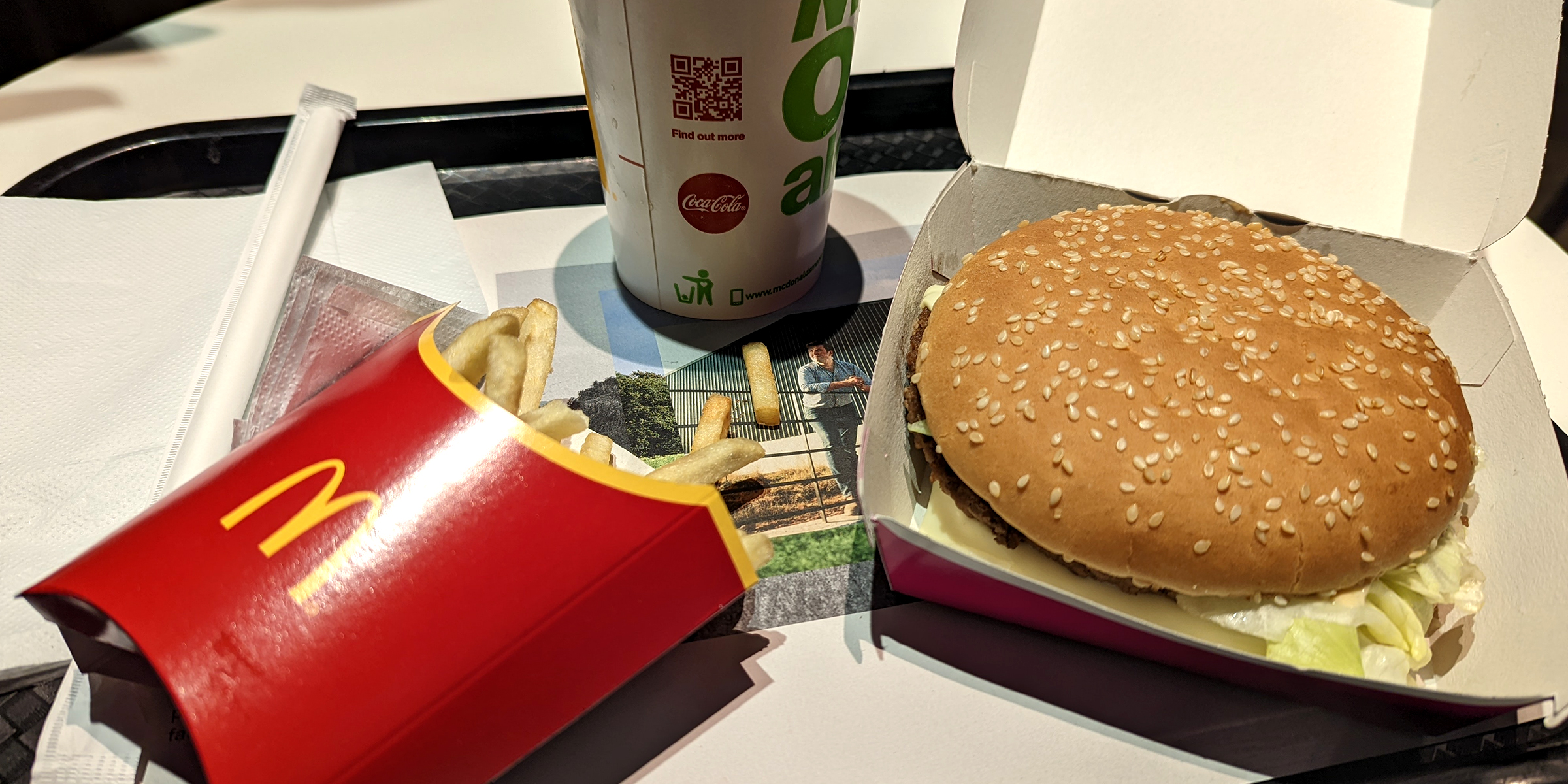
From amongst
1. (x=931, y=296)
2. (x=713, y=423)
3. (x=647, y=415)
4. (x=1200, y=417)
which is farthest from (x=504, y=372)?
(x=1200, y=417)

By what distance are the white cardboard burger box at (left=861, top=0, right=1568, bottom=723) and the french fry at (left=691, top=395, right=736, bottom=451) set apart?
0.23m

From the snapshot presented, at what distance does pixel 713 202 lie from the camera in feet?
4.37

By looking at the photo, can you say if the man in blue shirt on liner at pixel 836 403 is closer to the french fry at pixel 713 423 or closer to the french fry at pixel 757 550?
the french fry at pixel 713 423

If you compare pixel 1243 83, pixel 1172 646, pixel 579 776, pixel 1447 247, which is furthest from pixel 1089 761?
pixel 1243 83

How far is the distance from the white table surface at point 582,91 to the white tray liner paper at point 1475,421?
0.74 ft

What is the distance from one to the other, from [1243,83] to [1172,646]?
1.01m

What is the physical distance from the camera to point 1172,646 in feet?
3.27

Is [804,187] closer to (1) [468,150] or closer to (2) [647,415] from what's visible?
(2) [647,415]

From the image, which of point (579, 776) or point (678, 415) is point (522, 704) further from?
point (678, 415)

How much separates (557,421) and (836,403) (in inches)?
24.5

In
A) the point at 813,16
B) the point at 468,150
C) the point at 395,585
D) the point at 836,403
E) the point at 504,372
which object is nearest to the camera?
the point at 395,585

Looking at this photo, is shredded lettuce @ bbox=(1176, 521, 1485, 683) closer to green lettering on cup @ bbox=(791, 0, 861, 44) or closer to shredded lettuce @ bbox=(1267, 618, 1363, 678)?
shredded lettuce @ bbox=(1267, 618, 1363, 678)

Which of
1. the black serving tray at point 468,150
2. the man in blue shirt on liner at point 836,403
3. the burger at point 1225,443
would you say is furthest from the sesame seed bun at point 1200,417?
→ the black serving tray at point 468,150

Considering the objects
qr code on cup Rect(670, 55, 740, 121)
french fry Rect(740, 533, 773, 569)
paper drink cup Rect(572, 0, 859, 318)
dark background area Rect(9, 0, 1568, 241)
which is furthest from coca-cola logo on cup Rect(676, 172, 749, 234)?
dark background area Rect(9, 0, 1568, 241)
